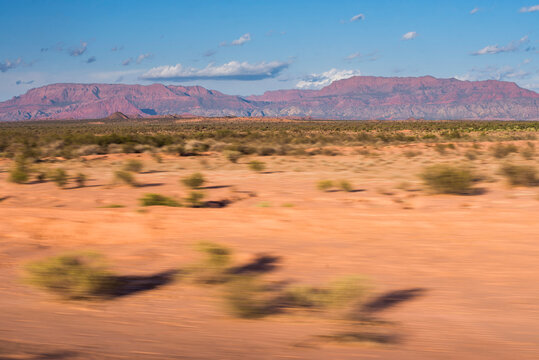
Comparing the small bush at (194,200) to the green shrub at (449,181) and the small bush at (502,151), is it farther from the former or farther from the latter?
the small bush at (502,151)

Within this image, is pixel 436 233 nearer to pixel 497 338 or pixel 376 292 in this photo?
pixel 376 292

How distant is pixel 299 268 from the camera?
296 inches

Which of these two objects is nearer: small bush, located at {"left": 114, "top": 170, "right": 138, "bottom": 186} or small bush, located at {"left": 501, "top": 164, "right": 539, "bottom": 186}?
small bush, located at {"left": 501, "top": 164, "right": 539, "bottom": 186}

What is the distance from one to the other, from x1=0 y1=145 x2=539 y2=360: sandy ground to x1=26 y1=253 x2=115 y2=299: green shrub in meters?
0.19

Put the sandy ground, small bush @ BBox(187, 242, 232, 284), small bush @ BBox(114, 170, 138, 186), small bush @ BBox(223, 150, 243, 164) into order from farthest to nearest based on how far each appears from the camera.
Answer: small bush @ BBox(223, 150, 243, 164) → small bush @ BBox(114, 170, 138, 186) → small bush @ BBox(187, 242, 232, 284) → the sandy ground

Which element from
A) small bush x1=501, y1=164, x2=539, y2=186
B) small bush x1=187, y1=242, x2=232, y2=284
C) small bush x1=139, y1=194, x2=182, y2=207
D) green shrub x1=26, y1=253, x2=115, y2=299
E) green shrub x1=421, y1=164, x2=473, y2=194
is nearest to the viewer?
green shrub x1=26, y1=253, x2=115, y2=299

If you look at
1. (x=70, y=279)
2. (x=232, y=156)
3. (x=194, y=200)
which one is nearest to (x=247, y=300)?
(x=70, y=279)

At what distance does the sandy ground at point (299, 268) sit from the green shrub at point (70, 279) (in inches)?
7.5

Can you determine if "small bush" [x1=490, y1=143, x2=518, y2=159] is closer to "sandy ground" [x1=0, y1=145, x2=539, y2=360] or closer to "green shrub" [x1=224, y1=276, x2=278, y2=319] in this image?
"sandy ground" [x1=0, y1=145, x2=539, y2=360]

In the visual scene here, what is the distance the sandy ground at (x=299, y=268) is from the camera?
4625mm

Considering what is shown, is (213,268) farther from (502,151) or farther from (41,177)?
(502,151)

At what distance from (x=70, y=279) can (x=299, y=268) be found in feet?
10.8

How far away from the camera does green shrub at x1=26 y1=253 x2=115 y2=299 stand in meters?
6.15

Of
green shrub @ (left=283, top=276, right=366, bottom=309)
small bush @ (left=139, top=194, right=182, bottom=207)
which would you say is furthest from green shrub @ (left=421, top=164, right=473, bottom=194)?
green shrub @ (left=283, top=276, right=366, bottom=309)
